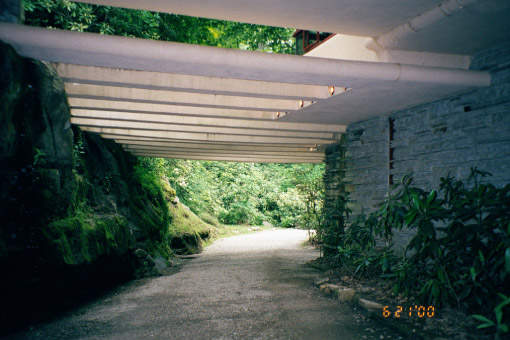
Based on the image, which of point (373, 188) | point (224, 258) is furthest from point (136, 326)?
point (224, 258)

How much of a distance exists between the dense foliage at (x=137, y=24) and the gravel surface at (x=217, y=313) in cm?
430

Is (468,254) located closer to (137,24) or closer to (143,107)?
(143,107)

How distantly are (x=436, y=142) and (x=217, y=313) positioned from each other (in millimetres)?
3483

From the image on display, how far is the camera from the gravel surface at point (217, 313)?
143 inches

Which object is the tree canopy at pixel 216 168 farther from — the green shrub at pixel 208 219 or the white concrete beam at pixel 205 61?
the white concrete beam at pixel 205 61

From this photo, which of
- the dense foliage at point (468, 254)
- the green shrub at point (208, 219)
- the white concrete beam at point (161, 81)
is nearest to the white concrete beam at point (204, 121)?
the white concrete beam at point (161, 81)

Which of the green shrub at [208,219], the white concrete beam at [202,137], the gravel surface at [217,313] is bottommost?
the gravel surface at [217,313]

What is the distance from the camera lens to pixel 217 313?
4324 mm

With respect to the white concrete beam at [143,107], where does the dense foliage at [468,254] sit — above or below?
below

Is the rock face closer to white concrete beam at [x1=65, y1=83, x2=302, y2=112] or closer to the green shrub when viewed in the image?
white concrete beam at [x1=65, y1=83, x2=302, y2=112]

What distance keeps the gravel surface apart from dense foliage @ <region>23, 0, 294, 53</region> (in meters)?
4.30

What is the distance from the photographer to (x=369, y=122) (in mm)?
5988

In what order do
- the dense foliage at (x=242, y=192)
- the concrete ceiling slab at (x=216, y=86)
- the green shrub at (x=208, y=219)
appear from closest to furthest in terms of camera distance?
the concrete ceiling slab at (x=216, y=86) < the dense foliage at (x=242, y=192) < the green shrub at (x=208, y=219)
